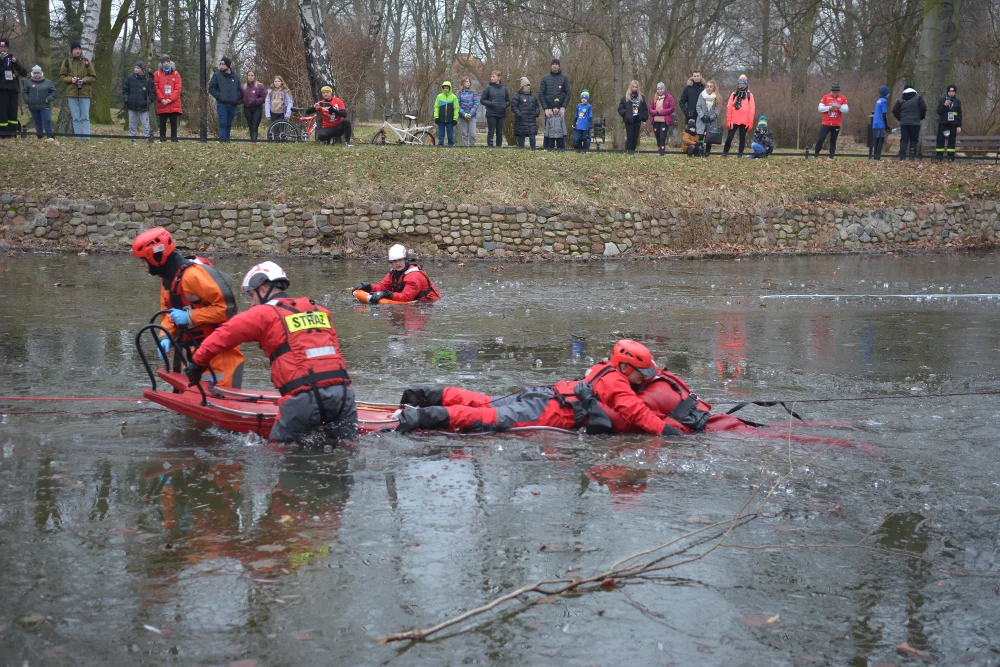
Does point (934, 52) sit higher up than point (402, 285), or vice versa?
point (934, 52)

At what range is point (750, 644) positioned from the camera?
4.90 meters

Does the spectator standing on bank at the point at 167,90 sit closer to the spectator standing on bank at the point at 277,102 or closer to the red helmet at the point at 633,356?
the spectator standing on bank at the point at 277,102

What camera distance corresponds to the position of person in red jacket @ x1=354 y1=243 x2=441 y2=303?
1466cm

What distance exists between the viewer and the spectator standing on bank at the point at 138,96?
22.5 meters

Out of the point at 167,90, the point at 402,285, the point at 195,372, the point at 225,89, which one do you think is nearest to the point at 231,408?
the point at 195,372

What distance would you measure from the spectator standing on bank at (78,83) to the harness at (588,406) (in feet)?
58.9

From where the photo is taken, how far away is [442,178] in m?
22.0

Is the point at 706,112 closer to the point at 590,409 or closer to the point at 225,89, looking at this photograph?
the point at 225,89

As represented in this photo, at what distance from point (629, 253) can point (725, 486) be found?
14.9 metres

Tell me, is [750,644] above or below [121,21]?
below

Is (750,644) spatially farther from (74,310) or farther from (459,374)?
(74,310)

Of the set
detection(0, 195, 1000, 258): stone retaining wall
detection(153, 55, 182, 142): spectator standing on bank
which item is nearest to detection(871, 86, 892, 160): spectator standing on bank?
detection(0, 195, 1000, 258): stone retaining wall

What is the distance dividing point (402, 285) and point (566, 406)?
708 centimetres

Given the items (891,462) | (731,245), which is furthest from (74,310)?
(731,245)
